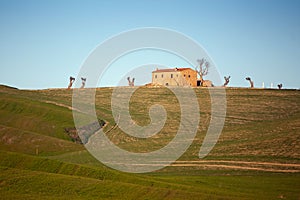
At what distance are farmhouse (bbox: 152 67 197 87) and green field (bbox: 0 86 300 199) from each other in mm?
20012

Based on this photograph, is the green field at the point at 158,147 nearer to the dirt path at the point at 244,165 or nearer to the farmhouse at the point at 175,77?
the dirt path at the point at 244,165

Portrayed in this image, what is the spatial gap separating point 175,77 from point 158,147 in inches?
2944

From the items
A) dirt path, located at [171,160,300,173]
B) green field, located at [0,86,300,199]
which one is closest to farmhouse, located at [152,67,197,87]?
green field, located at [0,86,300,199]

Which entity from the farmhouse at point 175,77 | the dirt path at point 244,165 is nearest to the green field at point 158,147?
the dirt path at point 244,165

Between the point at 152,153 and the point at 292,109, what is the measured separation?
43062mm

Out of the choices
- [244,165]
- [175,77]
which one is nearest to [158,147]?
[244,165]

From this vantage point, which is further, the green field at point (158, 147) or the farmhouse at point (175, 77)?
the farmhouse at point (175, 77)

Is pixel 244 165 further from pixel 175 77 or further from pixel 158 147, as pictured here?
pixel 175 77

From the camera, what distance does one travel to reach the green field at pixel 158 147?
42281 mm

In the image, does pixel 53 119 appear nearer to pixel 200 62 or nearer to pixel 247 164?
pixel 247 164

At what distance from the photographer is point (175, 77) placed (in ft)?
495

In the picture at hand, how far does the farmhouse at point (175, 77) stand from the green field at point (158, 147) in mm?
20012

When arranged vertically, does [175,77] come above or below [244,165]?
above

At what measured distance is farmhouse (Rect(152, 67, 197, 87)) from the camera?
149m
